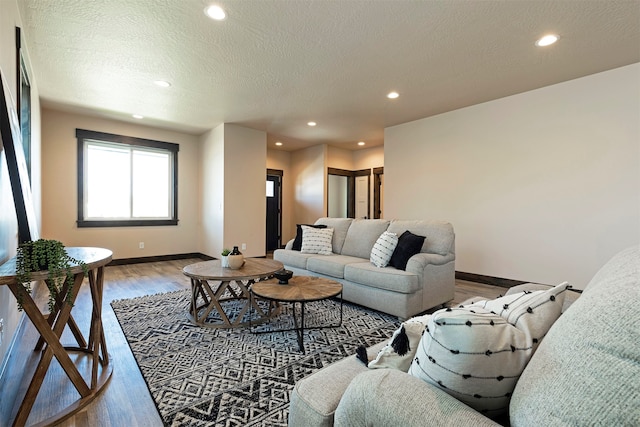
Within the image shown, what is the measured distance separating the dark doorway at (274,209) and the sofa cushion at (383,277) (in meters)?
4.83

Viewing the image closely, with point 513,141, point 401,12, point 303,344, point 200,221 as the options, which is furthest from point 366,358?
point 200,221

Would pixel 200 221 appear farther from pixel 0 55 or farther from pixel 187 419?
pixel 187 419

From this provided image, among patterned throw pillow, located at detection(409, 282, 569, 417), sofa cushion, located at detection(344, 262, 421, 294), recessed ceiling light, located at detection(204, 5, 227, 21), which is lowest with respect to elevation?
sofa cushion, located at detection(344, 262, 421, 294)

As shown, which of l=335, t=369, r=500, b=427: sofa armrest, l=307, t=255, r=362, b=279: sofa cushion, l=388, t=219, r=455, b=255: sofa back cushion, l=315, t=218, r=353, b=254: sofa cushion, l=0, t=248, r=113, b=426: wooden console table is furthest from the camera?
l=315, t=218, r=353, b=254: sofa cushion

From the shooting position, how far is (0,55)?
1872mm

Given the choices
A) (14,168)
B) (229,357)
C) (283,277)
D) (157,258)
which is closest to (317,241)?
(283,277)

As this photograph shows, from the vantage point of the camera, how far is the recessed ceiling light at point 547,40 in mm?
2767

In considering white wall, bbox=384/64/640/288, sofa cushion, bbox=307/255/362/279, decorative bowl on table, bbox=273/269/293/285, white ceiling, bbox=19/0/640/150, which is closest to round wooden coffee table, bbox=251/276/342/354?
decorative bowl on table, bbox=273/269/293/285

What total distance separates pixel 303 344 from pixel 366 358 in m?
1.27

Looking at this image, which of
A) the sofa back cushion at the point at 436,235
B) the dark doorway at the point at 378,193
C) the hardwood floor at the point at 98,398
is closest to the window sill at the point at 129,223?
the hardwood floor at the point at 98,398

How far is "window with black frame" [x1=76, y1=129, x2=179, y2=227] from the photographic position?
17.3 feet

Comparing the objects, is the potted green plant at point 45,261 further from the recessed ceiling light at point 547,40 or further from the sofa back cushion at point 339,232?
the recessed ceiling light at point 547,40

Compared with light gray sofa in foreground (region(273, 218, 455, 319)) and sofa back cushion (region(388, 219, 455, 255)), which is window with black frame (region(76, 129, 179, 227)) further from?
sofa back cushion (region(388, 219, 455, 255))

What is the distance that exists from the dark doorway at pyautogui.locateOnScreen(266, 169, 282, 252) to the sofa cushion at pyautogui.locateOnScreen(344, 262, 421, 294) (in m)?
4.83
